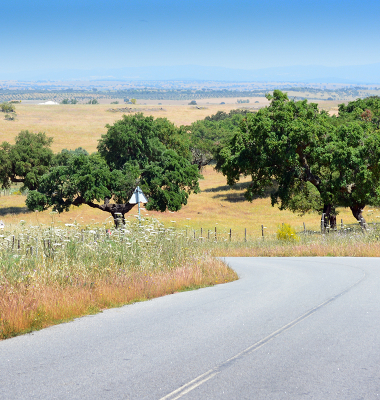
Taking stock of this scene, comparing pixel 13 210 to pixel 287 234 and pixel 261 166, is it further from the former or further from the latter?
pixel 287 234

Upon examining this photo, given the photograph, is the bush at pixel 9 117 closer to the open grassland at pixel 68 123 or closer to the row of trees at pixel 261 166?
the open grassland at pixel 68 123

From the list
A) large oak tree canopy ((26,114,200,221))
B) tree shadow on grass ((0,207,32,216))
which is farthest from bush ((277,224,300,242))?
tree shadow on grass ((0,207,32,216))

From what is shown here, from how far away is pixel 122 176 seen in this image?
33531 mm

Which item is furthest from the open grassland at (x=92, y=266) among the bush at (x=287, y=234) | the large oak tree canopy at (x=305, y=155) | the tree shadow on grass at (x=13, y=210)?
the tree shadow on grass at (x=13, y=210)

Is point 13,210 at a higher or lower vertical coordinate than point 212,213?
higher

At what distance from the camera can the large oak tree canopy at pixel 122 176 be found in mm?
32688

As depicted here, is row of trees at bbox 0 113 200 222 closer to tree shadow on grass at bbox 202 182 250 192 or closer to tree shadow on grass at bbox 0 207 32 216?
tree shadow on grass at bbox 0 207 32 216

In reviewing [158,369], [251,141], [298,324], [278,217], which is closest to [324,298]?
[298,324]

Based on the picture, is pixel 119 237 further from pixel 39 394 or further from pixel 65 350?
pixel 39 394

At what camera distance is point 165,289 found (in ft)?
34.1

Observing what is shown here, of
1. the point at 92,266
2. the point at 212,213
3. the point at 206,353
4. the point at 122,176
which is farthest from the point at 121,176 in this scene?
the point at 206,353

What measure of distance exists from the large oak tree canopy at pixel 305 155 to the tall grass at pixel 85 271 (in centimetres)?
1743

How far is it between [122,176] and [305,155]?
12.5m

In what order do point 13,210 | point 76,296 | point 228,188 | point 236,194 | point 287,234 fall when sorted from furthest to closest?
point 228,188
point 236,194
point 13,210
point 287,234
point 76,296
